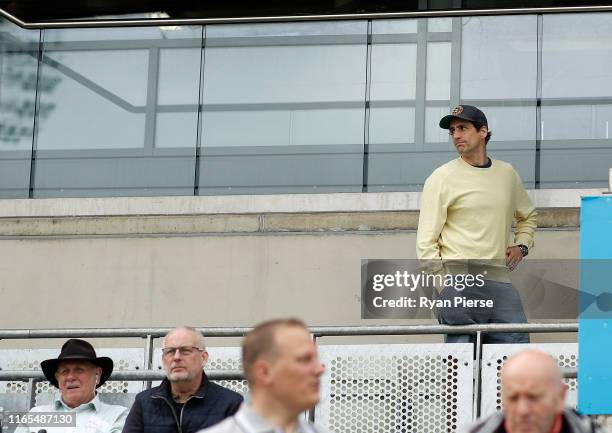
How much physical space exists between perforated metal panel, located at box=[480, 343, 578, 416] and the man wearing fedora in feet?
7.24

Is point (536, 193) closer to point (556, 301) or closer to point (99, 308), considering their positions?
point (556, 301)

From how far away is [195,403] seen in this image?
8.77 m

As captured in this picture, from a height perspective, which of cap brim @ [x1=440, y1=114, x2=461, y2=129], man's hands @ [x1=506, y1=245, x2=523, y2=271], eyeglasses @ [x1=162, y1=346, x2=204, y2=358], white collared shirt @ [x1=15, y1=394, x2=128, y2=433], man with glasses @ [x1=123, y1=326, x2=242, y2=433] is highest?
cap brim @ [x1=440, y1=114, x2=461, y2=129]

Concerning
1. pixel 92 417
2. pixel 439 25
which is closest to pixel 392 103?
pixel 439 25

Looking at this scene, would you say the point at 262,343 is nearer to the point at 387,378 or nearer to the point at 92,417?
the point at 92,417

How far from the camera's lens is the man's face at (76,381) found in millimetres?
9320

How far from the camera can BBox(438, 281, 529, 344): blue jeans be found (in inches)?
388

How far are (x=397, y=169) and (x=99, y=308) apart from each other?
2609mm

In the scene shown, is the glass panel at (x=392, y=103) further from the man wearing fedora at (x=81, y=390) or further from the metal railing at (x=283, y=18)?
the man wearing fedora at (x=81, y=390)

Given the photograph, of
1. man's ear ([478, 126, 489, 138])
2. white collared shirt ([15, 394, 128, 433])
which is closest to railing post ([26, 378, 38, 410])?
white collared shirt ([15, 394, 128, 433])

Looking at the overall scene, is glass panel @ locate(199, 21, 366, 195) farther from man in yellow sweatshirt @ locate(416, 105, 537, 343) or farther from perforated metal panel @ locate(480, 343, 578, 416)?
perforated metal panel @ locate(480, 343, 578, 416)

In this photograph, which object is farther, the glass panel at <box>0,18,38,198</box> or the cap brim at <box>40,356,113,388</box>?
the glass panel at <box>0,18,38,198</box>

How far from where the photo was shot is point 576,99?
466 inches

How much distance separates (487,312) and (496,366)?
418 millimetres
